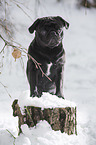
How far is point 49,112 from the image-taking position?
2.12 metres

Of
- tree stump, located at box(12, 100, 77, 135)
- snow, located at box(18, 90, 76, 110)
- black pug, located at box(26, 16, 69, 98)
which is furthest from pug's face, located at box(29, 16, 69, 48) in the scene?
tree stump, located at box(12, 100, 77, 135)

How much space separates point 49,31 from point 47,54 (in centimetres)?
29

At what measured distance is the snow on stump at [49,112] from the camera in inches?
83.7

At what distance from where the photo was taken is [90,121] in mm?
3650

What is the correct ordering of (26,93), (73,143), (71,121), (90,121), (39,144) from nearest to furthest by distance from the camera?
(39,144) < (73,143) < (71,121) < (26,93) < (90,121)

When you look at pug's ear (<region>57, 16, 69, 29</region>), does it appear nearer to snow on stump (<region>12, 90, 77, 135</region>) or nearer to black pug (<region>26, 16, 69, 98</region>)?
black pug (<region>26, 16, 69, 98</region>)

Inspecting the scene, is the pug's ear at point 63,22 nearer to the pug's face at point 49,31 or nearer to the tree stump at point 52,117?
the pug's face at point 49,31

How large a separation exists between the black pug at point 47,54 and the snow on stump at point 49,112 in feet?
0.45

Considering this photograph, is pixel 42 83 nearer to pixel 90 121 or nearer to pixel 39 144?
pixel 39 144

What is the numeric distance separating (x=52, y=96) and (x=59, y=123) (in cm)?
34

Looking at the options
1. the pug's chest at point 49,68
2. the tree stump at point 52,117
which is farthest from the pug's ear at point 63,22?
the tree stump at point 52,117

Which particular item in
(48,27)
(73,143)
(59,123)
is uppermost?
(48,27)

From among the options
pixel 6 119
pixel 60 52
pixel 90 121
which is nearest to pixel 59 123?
pixel 60 52

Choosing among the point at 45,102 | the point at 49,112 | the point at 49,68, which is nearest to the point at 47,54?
the point at 49,68
